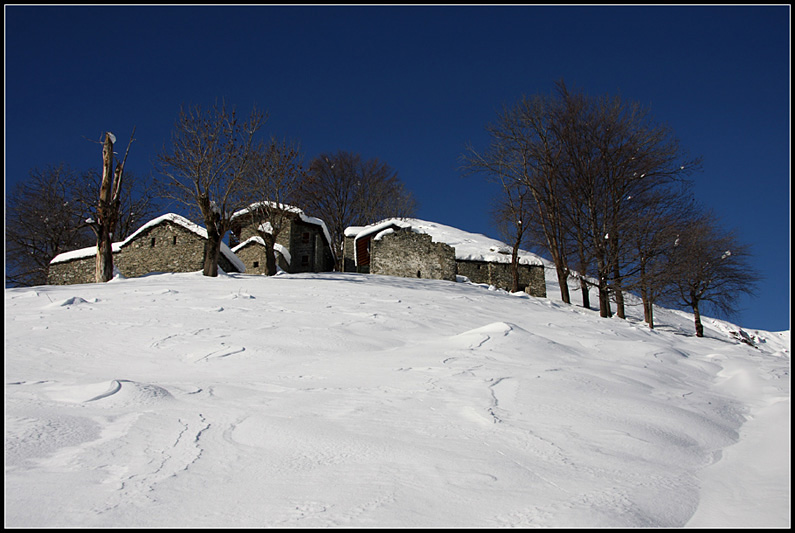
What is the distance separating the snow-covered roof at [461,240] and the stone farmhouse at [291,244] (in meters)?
2.64

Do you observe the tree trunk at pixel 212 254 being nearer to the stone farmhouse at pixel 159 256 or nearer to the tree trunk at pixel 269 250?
the tree trunk at pixel 269 250

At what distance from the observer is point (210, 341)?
5789mm

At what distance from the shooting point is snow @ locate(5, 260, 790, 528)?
6.56 feet

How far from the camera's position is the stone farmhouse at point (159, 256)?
24.1 meters

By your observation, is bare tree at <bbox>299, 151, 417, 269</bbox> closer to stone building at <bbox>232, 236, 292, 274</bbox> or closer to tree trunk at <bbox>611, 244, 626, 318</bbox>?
stone building at <bbox>232, 236, 292, 274</bbox>

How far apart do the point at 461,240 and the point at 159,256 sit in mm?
36610

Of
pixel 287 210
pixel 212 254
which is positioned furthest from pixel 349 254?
pixel 212 254

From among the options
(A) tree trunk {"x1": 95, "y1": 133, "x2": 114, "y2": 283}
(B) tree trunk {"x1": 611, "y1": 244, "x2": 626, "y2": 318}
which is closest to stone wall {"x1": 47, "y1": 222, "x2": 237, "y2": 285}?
(A) tree trunk {"x1": 95, "y1": 133, "x2": 114, "y2": 283}

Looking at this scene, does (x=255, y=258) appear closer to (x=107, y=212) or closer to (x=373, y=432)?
(x=107, y=212)

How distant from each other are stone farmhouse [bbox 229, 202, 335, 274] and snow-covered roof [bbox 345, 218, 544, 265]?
2.64 metres

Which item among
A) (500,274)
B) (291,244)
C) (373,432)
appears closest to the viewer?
(373,432)

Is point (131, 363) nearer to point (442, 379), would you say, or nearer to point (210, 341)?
point (210, 341)

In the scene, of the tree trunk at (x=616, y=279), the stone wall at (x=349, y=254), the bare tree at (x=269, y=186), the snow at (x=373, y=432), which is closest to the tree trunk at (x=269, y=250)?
the bare tree at (x=269, y=186)

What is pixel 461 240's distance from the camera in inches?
2188
